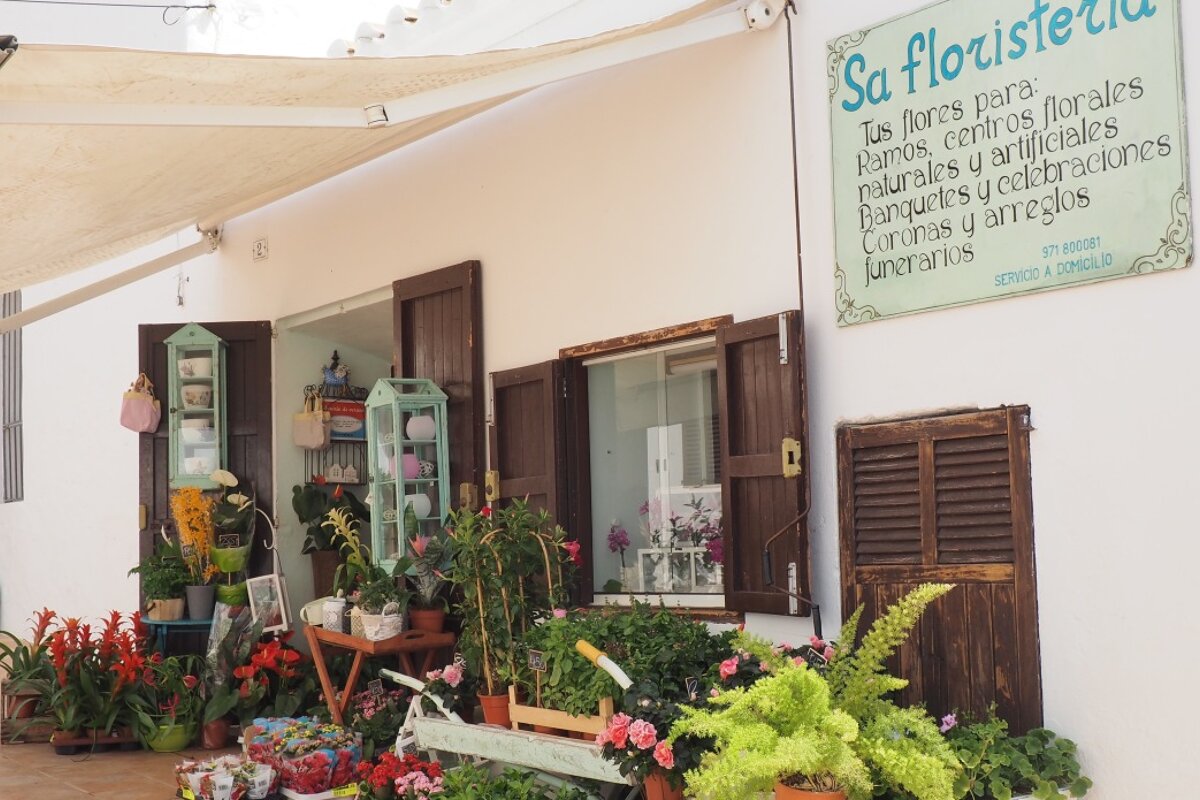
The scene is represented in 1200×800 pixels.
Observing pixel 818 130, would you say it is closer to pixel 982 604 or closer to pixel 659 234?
pixel 659 234

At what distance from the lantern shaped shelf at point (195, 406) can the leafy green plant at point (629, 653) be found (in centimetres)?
413

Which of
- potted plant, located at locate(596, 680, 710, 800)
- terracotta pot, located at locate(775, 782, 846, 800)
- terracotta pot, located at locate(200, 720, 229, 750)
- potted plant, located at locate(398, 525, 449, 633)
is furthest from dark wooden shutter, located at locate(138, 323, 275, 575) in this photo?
terracotta pot, located at locate(775, 782, 846, 800)

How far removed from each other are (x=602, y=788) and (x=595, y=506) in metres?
1.55

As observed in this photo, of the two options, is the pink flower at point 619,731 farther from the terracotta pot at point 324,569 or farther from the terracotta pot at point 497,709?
the terracotta pot at point 324,569

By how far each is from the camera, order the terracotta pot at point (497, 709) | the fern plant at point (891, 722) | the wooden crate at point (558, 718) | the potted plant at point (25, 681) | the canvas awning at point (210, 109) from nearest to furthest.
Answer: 1. the fern plant at point (891, 722)
2. the canvas awning at point (210, 109)
3. the wooden crate at point (558, 718)
4. the terracotta pot at point (497, 709)
5. the potted plant at point (25, 681)

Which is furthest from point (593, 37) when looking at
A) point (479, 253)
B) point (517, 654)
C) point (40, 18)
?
point (40, 18)

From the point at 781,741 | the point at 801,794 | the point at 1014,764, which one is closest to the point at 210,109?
the point at 781,741

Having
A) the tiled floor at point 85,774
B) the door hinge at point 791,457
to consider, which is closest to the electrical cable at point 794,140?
the door hinge at point 791,457

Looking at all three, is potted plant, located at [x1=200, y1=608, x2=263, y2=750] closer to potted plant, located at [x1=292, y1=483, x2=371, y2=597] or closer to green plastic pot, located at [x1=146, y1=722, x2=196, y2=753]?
green plastic pot, located at [x1=146, y1=722, x2=196, y2=753]

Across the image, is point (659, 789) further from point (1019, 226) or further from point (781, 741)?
point (1019, 226)

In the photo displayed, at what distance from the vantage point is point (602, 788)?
5.04 meters

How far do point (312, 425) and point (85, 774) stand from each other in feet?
8.29

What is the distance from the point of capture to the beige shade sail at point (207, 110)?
15.0ft

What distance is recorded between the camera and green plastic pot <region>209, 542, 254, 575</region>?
8328 mm
